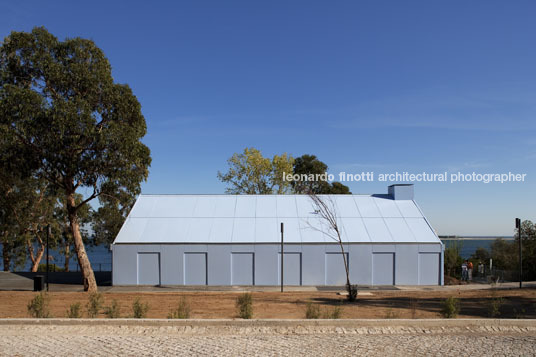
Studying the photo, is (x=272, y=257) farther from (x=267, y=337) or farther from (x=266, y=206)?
(x=267, y=337)

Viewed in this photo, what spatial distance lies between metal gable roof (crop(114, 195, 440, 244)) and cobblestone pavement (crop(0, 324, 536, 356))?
629 inches

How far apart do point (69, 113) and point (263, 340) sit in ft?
47.8

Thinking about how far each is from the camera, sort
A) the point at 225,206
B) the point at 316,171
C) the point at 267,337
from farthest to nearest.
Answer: the point at 316,171 < the point at 225,206 < the point at 267,337

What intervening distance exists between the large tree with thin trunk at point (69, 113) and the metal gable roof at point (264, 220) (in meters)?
6.10

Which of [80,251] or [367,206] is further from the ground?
[367,206]

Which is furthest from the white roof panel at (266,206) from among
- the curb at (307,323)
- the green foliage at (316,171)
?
the green foliage at (316,171)

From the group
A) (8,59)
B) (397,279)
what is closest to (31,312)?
(8,59)

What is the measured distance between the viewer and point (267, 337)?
959 centimetres

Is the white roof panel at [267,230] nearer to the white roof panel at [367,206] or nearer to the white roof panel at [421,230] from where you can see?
the white roof panel at [367,206]

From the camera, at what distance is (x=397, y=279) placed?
1022 inches

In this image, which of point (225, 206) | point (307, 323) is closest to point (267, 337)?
point (307, 323)

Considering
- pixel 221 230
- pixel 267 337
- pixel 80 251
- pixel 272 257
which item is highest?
pixel 221 230

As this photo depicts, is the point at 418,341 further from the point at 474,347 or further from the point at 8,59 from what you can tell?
the point at 8,59

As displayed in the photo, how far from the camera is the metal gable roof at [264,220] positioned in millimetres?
26500
